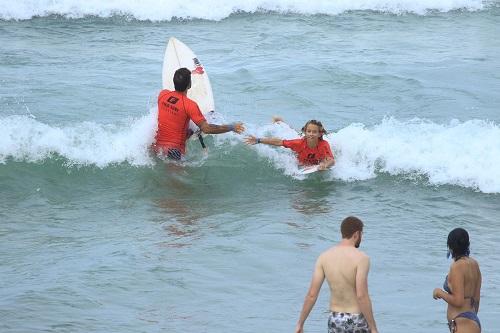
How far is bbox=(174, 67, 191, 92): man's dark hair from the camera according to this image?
10.8 metres

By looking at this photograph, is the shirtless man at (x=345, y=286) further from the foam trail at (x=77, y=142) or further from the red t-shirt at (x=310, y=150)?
the foam trail at (x=77, y=142)

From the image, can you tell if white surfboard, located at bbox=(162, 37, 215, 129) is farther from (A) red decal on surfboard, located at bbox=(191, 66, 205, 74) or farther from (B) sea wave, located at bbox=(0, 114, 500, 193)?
(B) sea wave, located at bbox=(0, 114, 500, 193)

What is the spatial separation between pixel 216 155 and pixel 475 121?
12.9 ft

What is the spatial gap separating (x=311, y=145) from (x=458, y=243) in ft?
17.7

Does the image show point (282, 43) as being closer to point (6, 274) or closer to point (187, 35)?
point (187, 35)

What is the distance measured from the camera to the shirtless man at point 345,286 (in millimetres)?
5777

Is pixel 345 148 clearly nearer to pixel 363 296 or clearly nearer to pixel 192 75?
pixel 192 75

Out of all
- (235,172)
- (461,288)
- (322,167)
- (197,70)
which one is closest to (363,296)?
(461,288)

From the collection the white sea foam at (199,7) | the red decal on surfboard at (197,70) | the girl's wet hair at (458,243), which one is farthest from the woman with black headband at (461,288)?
the white sea foam at (199,7)

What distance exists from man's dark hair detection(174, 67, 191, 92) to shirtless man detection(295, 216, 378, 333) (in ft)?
17.3

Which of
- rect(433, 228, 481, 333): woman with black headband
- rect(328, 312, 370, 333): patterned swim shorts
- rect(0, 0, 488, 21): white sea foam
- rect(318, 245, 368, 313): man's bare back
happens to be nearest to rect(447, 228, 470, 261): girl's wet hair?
rect(433, 228, 481, 333): woman with black headband

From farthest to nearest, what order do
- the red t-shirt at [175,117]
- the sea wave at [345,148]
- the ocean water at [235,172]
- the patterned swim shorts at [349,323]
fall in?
the sea wave at [345,148] < the red t-shirt at [175,117] < the ocean water at [235,172] < the patterned swim shorts at [349,323]

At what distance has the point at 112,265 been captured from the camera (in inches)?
333

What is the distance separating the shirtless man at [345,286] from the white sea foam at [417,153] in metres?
6.00
